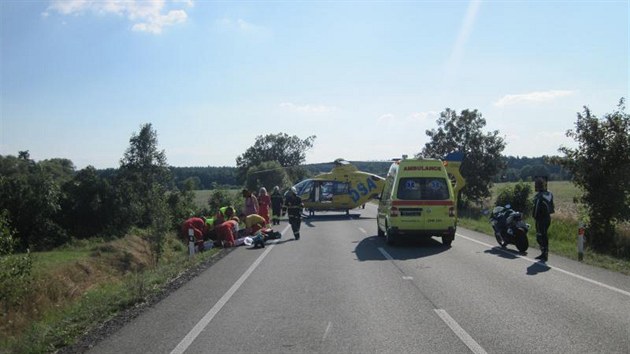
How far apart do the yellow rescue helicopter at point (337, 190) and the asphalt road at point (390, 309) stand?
64.1 ft

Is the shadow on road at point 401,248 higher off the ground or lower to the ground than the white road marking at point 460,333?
lower

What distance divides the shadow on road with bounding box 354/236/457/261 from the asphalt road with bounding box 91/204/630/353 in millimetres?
431

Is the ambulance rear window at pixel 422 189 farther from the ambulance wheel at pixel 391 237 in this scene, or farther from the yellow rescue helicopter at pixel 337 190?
the yellow rescue helicopter at pixel 337 190

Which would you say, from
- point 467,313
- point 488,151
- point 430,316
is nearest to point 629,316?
point 467,313

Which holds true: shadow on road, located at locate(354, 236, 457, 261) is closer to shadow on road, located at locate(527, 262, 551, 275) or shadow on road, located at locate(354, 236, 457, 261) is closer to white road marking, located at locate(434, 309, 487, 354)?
shadow on road, located at locate(527, 262, 551, 275)

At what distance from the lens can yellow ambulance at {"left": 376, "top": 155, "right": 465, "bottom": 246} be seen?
1543cm

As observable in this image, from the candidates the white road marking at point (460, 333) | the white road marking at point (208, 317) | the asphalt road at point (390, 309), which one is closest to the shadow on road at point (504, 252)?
the asphalt road at point (390, 309)

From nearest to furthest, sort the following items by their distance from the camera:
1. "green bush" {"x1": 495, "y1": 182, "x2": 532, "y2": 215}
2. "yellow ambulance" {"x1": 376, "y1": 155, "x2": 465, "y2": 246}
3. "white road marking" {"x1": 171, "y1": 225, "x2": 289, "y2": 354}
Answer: "white road marking" {"x1": 171, "y1": 225, "x2": 289, "y2": 354}, "yellow ambulance" {"x1": 376, "y1": 155, "x2": 465, "y2": 246}, "green bush" {"x1": 495, "y1": 182, "x2": 532, "y2": 215}

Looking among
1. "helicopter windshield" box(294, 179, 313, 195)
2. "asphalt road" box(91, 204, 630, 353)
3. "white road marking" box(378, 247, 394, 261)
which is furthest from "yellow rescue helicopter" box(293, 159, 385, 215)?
"asphalt road" box(91, 204, 630, 353)

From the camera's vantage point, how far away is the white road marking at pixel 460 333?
587 centimetres

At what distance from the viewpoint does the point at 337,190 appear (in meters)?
32.9

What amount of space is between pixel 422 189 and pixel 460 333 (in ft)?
31.4

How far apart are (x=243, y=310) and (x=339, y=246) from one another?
28.5 ft

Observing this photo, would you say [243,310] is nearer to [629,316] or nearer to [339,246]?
[629,316]
